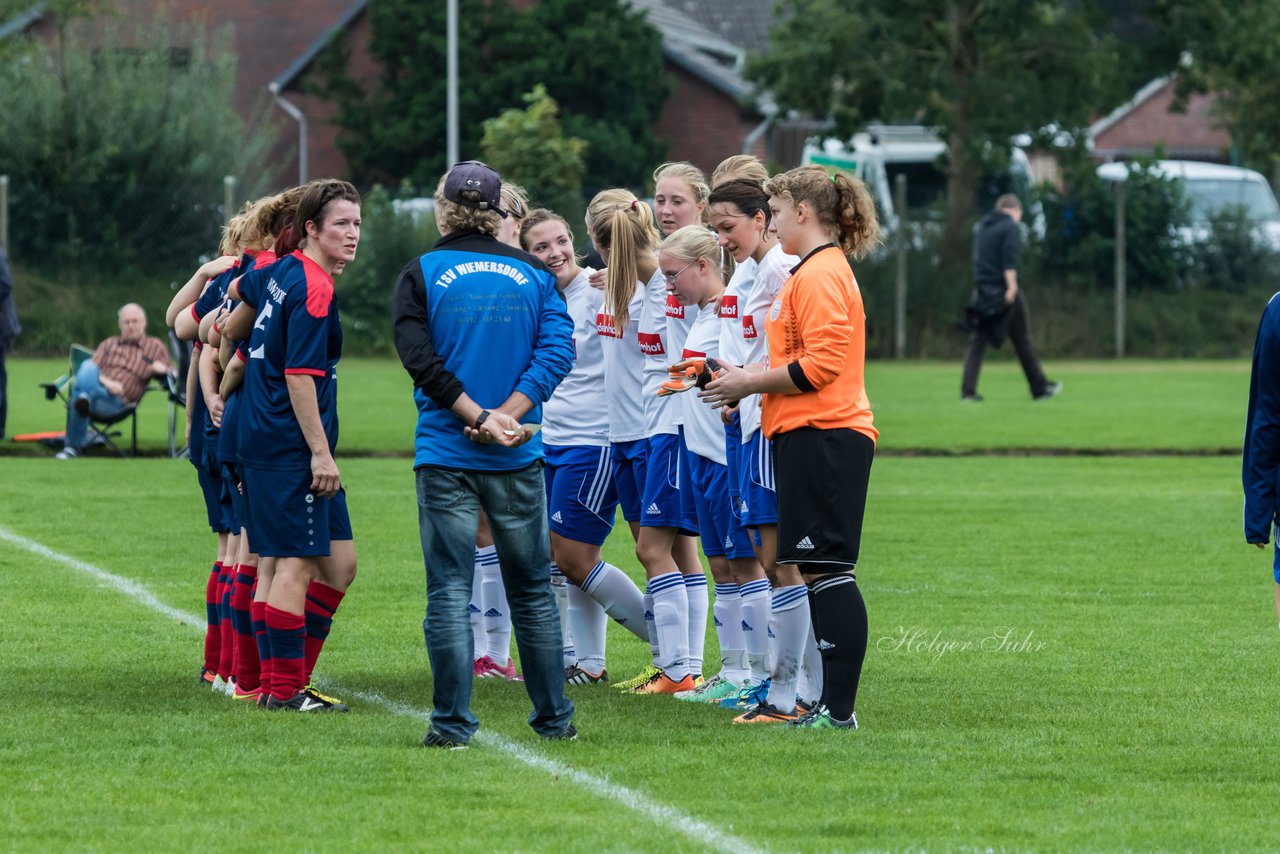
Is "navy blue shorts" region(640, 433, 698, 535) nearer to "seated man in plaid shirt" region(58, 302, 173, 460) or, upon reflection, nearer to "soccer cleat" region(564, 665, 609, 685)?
"soccer cleat" region(564, 665, 609, 685)

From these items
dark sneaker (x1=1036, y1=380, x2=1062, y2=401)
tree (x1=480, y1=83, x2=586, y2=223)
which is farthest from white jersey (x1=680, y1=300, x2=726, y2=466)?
tree (x1=480, y1=83, x2=586, y2=223)

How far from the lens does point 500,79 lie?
41.8 metres

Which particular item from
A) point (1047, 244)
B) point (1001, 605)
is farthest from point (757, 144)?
point (1001, 605)

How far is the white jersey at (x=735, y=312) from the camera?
7117 millimetres

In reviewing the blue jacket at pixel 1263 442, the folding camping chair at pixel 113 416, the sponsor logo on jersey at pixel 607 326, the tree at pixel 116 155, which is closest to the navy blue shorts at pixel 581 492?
the sponsor logo on jersey at pixel 607 326

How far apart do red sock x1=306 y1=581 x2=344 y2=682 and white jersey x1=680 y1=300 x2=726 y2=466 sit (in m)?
1.46

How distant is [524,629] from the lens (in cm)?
641

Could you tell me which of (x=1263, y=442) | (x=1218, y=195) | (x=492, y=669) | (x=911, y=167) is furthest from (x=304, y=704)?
(x=911, y=167)

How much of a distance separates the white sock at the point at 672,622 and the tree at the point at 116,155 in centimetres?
2237

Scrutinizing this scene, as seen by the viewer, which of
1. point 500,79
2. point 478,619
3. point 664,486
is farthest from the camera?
point 500,79

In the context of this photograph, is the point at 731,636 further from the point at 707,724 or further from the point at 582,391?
the point at 582,391

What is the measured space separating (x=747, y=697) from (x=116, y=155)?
81.0 feet

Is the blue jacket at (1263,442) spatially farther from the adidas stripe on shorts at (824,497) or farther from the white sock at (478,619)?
the white sock at (478,619)

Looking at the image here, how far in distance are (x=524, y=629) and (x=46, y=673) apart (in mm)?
2302
